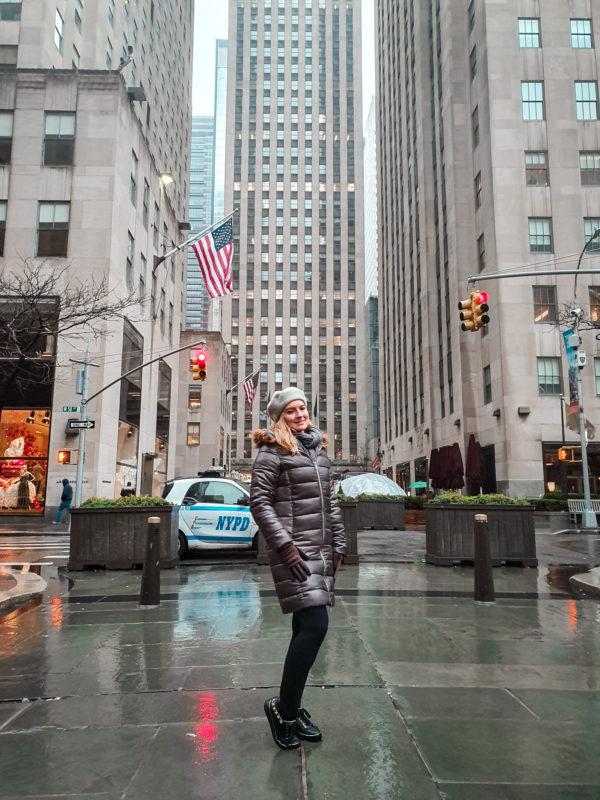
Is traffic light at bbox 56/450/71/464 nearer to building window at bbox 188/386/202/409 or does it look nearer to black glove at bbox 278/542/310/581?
black glove at bbox 278/542/310/581

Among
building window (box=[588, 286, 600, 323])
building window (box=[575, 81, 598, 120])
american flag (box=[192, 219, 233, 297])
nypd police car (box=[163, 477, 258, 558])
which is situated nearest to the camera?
nypd police car (box=[163, 477, 258, 558])

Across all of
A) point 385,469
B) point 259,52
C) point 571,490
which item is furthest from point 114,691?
point 259,52

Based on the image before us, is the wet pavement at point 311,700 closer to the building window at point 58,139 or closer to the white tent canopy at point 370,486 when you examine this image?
the white tent canopy at point 370,486

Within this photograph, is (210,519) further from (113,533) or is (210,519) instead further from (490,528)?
(490,528)

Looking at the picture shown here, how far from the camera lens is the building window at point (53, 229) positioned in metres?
26.3

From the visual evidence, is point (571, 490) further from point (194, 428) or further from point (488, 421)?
point (194, 428)

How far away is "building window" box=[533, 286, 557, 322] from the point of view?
1260 inches

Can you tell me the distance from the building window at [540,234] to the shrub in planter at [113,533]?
29269 millimetres

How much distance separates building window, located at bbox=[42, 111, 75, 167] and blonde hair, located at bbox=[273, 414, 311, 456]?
2812 centimetres

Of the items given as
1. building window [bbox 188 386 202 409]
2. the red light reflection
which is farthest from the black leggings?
building window [bbox 188 386 202 409]

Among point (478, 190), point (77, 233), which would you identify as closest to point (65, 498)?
point (77, 233)

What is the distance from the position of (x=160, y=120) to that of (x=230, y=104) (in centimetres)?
6824

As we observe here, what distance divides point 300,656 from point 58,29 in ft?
128

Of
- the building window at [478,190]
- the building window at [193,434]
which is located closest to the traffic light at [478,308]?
the building window at [478,190]
